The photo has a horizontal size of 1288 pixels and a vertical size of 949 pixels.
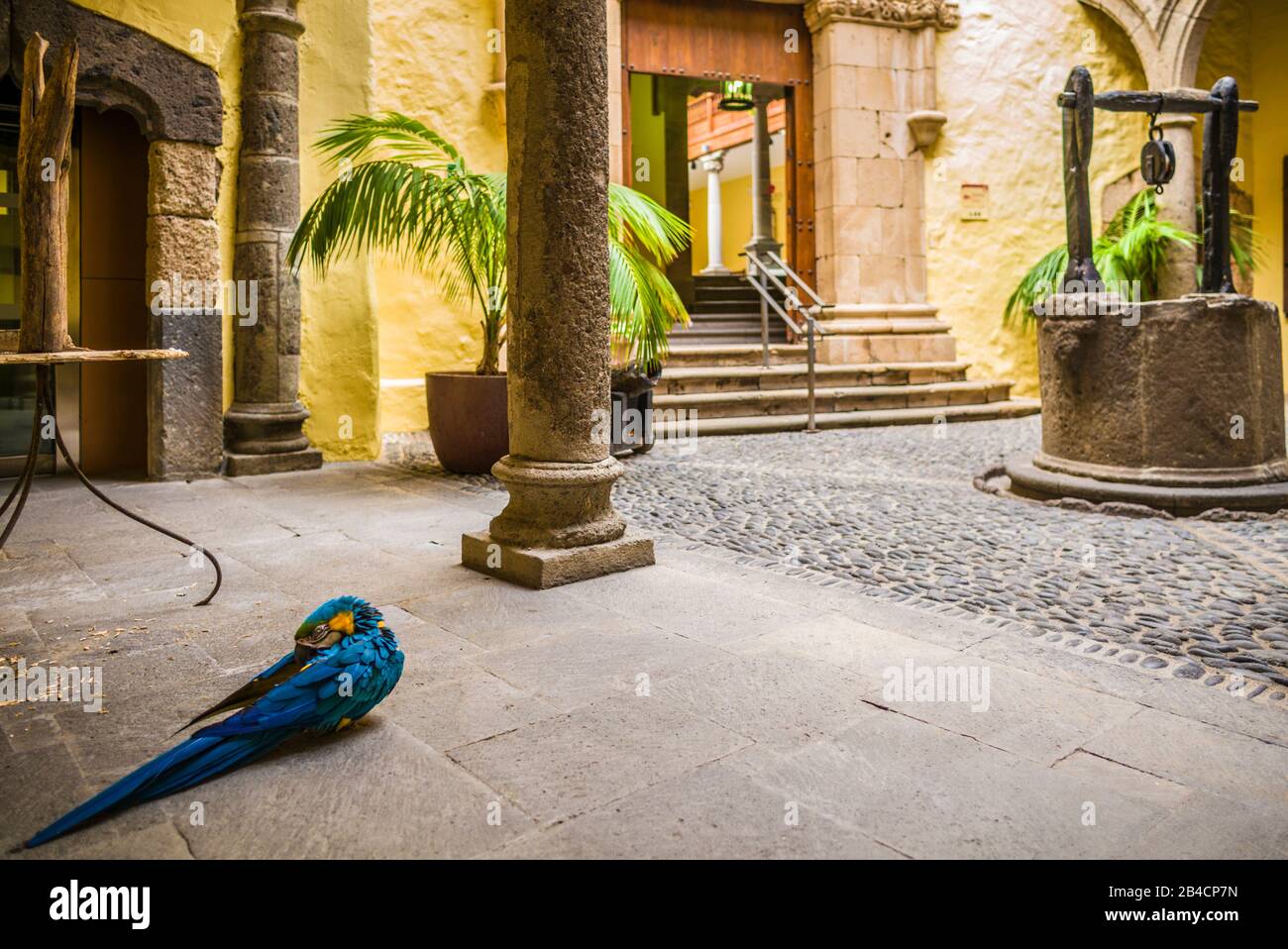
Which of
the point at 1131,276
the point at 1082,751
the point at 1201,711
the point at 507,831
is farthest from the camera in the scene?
the point at 1131,276

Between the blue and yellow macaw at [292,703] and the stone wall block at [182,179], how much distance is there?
3.94 metres

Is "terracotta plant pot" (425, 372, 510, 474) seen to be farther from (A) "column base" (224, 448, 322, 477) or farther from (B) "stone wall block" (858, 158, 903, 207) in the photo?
(B) "stone wall block" (858, 158, 903, 207)

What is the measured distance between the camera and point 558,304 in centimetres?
301

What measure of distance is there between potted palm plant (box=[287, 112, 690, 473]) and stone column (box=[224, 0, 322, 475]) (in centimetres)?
30

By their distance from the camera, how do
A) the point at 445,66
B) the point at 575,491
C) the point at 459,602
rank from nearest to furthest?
the point at 459,602 → the point at 575,491 → the point at 445,66

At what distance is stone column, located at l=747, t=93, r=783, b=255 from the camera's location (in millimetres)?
12141

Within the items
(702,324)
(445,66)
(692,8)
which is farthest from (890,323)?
(445,66)

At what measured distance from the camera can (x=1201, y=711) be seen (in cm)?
192

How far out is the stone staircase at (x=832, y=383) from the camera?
7.55 metres

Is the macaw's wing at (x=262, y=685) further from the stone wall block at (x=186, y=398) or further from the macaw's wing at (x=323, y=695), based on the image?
the stone wall block at (x=186, y=398)

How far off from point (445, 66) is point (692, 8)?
270 cm

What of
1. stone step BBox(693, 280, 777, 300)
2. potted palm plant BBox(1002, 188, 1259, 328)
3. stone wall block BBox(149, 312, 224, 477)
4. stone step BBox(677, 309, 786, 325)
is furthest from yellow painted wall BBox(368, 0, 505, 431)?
potted palm plant BBox(1002, 188, 1259, 328)

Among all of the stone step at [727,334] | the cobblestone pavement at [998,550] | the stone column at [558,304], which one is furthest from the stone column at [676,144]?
the stone column at [558,304]
